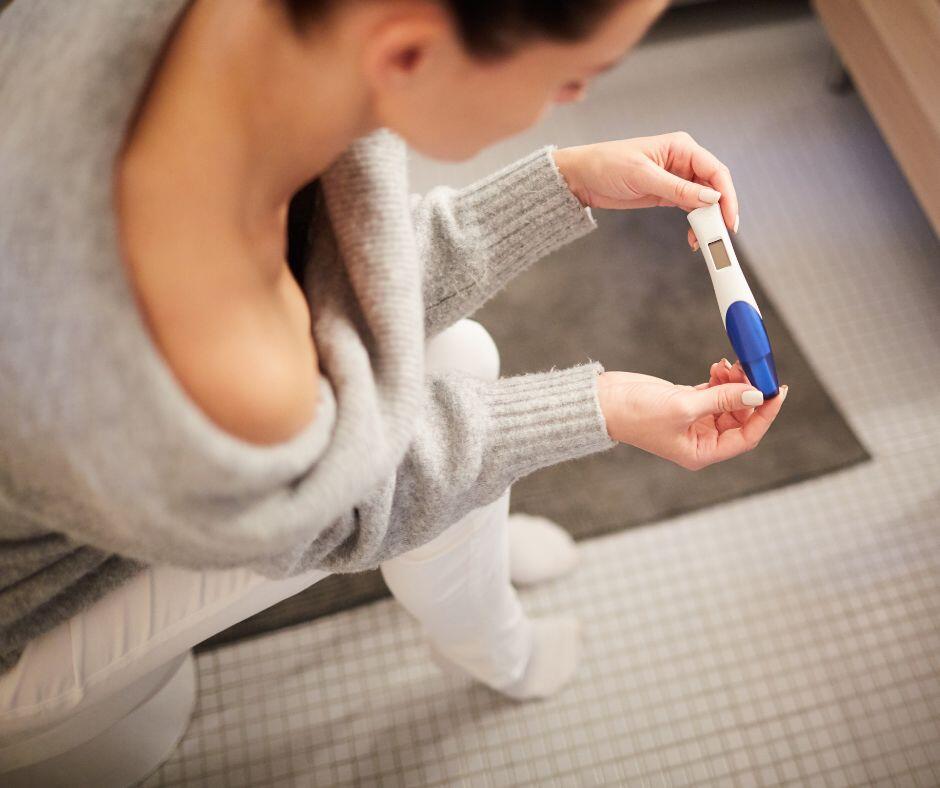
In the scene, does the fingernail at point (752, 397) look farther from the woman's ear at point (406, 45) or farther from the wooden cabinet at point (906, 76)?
the wooden cabinet at point (906, 76)

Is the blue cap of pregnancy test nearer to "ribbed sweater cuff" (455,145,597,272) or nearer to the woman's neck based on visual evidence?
"ribbed sweater cuff" (455,145,597,272)

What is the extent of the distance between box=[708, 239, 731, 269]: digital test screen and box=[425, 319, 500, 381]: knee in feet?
0.80

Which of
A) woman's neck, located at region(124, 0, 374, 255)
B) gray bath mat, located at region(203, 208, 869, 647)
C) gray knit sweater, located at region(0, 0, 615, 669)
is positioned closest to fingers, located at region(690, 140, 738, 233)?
gray knit sweater, located at region(0, 0, 615, 669)

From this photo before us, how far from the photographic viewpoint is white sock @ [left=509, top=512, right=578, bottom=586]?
1.11 metres

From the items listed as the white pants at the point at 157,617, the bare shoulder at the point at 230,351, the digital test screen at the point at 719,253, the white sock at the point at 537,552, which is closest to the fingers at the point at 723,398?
the digital test screen at the point at 719,253

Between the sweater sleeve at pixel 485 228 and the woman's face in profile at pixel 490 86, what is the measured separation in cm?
24

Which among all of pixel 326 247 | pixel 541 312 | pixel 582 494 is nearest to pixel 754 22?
pixel 541 312

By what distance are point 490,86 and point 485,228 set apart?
321 mm

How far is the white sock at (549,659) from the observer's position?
3.40 ft

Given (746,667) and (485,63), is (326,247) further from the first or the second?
(746,667)

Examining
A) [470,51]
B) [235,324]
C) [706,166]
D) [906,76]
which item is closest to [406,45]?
[470,51]

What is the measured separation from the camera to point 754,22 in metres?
1.73

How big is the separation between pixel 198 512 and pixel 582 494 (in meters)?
0.76

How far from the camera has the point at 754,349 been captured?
713 mm
